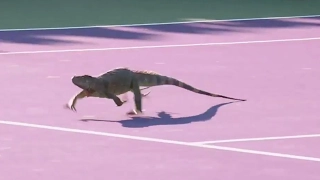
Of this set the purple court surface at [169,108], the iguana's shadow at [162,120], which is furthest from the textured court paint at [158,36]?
the iguana's shadow at [162,120]

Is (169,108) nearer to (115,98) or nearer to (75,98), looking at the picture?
(115,98)

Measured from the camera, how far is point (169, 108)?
820 cm

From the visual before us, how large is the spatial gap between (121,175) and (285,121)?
1.86 meters

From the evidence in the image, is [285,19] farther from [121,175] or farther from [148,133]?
[121,175]

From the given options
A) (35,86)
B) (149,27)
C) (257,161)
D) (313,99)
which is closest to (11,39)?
(149,27)

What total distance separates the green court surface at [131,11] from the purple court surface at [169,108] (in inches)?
23.1

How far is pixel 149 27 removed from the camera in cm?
1227

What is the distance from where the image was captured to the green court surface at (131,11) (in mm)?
12680

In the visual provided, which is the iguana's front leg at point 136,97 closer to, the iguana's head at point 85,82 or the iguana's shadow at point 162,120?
the iguana's shadow at point 162,120

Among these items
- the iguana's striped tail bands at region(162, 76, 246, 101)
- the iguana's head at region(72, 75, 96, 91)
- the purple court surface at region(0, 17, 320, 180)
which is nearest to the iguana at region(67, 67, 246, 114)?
the iguana's head at region(72, 75, 96, 91)

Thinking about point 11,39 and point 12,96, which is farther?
point 11,39

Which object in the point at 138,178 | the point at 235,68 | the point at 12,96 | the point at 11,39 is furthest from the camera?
the point at 11,39

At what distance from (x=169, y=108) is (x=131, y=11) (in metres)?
5.29

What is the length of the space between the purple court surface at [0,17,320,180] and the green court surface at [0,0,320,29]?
0.59m
